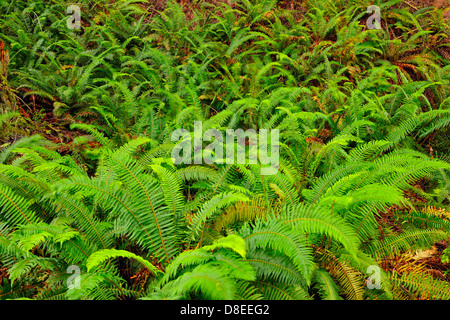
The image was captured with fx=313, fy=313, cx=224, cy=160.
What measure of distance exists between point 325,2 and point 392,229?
4.85 meters

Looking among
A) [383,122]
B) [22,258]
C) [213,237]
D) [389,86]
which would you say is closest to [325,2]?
[389,86]

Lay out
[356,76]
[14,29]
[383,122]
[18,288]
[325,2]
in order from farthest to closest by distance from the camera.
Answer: [325,2] < [14,29] < [356,76] < [383,122] < [18,288]

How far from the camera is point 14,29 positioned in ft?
18.1

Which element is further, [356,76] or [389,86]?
[356,76]

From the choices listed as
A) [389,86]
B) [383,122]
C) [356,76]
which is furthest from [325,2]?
[383,122]

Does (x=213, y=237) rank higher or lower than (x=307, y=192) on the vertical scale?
lower

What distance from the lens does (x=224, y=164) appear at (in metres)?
3.22

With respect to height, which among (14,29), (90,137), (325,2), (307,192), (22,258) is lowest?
(22,258)

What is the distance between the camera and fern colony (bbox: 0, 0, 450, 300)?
217cm

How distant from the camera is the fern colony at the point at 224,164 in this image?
2.17 m

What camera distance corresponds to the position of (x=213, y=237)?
247cm

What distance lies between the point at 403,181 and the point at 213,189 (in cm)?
166

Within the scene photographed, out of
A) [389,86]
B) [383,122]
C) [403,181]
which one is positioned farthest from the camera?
[389,86]

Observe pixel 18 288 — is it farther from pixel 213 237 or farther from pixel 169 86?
pixel 169 86
